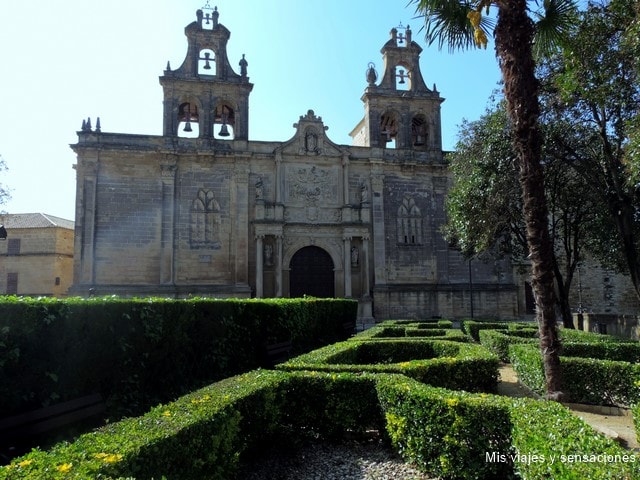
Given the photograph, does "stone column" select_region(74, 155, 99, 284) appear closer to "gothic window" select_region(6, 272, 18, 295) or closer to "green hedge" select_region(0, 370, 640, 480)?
"gothic window" select_region(6, 272, 18, 295)

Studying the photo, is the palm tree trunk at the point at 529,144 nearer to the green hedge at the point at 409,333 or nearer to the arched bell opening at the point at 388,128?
the green hedge at the point at 409,333

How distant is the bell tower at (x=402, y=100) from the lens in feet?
82.5

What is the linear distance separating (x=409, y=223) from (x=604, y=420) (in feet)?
57.8

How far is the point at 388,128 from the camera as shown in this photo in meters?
29.0

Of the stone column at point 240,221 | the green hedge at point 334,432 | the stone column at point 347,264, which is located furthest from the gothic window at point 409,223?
the green hedge at point 334,432

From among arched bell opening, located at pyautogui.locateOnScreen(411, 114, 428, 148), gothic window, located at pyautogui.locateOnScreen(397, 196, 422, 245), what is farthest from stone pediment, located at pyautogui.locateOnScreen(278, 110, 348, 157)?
arched bell opening, located at pyautogui.locateOnScreen(411, 114, 428, 148)

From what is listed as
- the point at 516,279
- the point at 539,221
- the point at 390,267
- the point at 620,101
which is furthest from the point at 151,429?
the point at 516,279

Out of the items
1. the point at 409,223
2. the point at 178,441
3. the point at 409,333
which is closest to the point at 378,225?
the point at 409,223

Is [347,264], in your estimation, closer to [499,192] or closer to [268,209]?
[268,209]

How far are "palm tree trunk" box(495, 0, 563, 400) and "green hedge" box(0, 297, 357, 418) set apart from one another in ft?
18.5

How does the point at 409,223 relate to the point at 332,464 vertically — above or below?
above

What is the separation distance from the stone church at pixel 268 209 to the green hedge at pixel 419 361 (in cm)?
1249

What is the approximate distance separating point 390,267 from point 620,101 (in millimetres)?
14197

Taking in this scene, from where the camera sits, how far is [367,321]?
2262 cm
